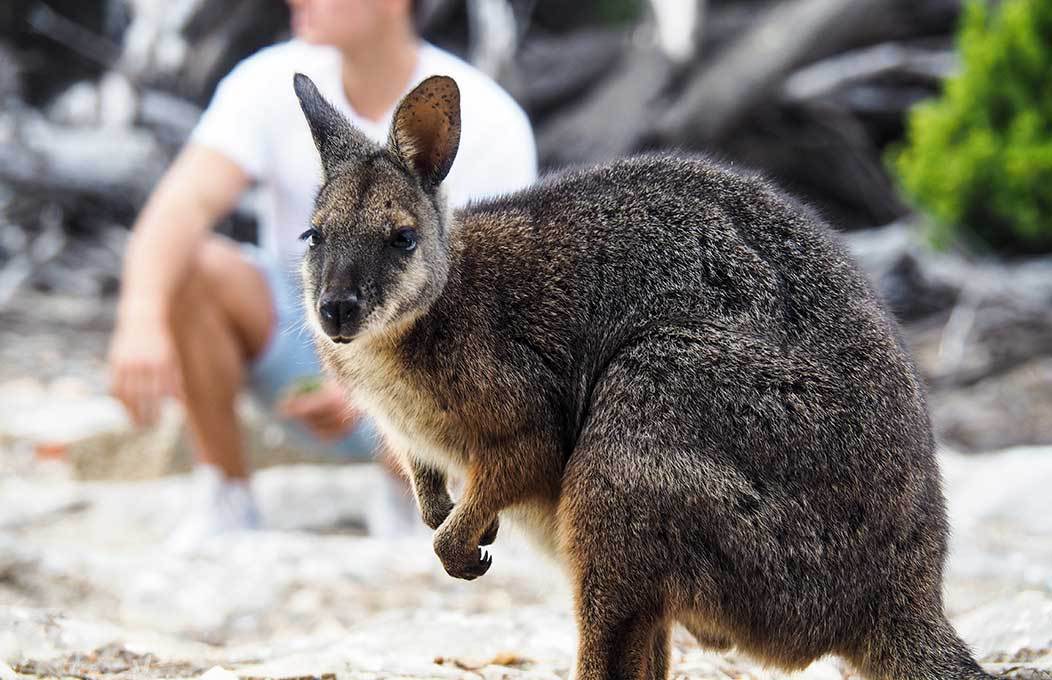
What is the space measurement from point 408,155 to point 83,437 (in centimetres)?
542

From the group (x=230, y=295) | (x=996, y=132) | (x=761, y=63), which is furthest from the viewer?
(x=761, y=63)

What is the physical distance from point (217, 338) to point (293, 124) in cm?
120

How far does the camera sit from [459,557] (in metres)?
3.12

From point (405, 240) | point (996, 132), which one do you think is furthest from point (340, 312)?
point (996, 132)

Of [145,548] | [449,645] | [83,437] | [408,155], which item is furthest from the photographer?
[83,437]

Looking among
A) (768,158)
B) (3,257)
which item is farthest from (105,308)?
(768,158)

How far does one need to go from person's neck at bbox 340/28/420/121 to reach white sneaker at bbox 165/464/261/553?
6.58ft

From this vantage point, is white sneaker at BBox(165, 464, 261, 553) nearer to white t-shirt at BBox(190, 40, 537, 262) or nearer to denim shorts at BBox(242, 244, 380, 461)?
denim shorts at BBox(242, 244, 380, 461)

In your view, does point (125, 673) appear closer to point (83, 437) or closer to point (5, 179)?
point (83, 437)

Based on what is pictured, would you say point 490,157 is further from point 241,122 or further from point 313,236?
point 313,236

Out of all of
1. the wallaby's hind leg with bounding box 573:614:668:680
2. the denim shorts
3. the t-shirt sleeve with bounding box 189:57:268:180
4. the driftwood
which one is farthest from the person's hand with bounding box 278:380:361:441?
the driftwood

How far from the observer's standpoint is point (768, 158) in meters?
11.0

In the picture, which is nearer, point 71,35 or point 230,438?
point 230,438

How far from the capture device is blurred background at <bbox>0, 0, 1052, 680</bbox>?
168 inches
